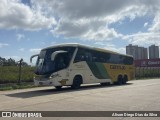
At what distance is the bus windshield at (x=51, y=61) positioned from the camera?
1894cm

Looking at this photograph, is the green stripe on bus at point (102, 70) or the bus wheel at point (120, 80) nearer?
the green stripe on bus at point (102, 70)

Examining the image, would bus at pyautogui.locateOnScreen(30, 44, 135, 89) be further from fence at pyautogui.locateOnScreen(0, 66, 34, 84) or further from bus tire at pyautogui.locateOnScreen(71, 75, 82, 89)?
fence at pyautogui.locateOnScreen(0, 66, 34, 84)

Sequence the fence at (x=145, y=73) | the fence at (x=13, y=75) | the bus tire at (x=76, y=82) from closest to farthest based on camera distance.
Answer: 1. the bus tire at (x=76, y=82)
2. the fence at (x=13, y=75)
3. the fence at (x=145, y=73)

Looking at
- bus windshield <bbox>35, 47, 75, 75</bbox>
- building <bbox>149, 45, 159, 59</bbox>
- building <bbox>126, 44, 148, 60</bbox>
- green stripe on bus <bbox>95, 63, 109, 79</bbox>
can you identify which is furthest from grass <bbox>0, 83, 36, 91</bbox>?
building <bbox>149, 45, 159, 59</bbox>

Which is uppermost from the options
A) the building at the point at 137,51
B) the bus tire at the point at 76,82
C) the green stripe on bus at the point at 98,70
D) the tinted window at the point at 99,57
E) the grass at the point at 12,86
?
the building at the point at 137,51

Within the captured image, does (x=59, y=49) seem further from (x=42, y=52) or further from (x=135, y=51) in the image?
(x=135, y=51)

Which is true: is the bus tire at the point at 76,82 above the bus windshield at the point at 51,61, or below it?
below

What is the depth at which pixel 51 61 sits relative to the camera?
1906cm

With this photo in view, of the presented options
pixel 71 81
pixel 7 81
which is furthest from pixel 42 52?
pixel 7 81

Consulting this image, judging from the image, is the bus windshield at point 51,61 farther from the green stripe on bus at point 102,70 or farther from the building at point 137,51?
the building at point 137,51

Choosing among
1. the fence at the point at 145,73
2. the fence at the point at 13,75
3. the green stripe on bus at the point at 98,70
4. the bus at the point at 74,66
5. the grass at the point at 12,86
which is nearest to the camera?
the bus at the point at 74,66

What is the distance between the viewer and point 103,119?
28.8ft

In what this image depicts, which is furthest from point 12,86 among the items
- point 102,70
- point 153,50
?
point 153,50

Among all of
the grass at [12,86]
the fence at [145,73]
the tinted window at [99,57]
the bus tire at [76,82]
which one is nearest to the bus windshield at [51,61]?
the tinted window at [99,57]
